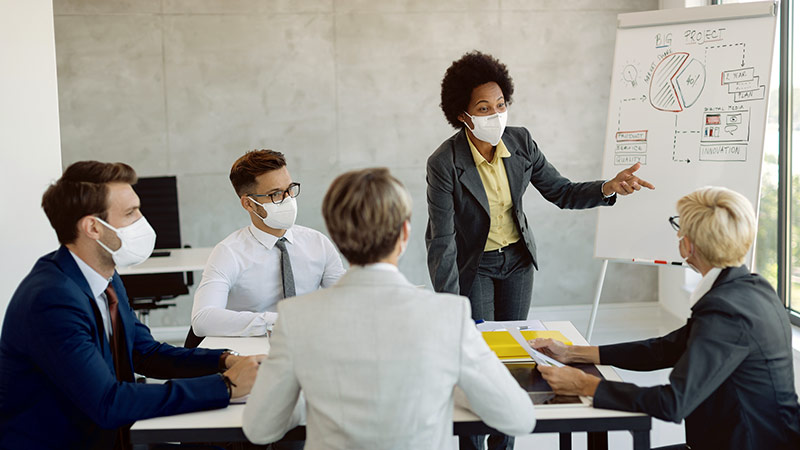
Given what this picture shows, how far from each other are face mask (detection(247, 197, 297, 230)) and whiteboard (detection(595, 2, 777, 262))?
6.53 feet

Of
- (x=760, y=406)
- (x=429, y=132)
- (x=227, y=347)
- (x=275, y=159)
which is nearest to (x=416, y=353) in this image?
(x=760, y=406)

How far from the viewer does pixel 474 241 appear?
287 centimetres

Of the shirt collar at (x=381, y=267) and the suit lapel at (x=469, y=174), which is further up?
the suit lapel at (x=469, y=174)

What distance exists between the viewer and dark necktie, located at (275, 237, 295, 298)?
258 centimetres

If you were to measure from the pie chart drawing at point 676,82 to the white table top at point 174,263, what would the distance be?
2574 millimetres

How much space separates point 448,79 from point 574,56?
256cm

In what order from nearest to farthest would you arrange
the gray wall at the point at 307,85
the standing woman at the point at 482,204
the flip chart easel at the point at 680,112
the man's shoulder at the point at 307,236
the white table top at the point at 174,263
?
the man's shoulder at the point at 307,236, the standing woman at the point at 482,204, the flip chart easel at the point at 680,112, the white table top at the point at 174,263, the gray wall at the point at 307,85

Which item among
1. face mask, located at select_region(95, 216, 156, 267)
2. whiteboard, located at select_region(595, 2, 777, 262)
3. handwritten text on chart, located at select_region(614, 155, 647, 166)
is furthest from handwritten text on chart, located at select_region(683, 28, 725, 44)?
face mask, located at select_region(95, 216, 156, 267)

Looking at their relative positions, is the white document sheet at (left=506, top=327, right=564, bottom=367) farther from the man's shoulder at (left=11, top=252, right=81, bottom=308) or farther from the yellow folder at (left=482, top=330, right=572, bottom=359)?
the man's shoulder at (left=11, top=252, right=81, bottom=308)

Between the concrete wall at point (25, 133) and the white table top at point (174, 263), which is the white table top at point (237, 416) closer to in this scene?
the concrete wall at point (25, 133)

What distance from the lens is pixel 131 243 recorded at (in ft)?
6.14

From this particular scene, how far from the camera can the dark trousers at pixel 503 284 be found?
288 cm

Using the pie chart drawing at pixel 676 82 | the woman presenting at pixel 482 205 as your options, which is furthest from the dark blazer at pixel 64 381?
the pie chart drawing at pixel 676 82

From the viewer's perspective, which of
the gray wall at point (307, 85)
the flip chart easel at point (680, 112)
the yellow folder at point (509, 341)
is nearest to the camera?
the yellow folder at point (509, 341)
